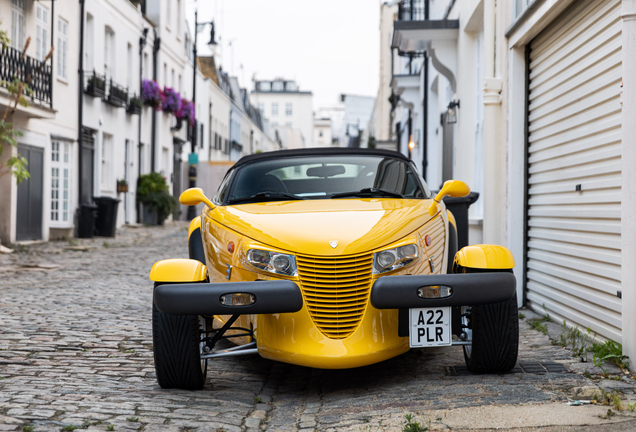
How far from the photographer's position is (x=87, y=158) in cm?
2167

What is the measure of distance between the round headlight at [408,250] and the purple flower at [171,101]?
2547 cm

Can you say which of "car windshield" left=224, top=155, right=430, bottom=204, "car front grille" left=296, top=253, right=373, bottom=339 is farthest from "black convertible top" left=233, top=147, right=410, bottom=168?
"car front grille" left=296, top=253, right=373, bottom=339

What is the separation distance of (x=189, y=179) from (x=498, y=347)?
31.4 meters

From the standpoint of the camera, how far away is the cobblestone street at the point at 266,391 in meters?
3.70

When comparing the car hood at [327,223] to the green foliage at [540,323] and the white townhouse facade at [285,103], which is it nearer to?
the green foliage at [540,323]

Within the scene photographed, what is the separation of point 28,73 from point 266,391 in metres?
13.8

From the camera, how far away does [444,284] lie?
4086mm

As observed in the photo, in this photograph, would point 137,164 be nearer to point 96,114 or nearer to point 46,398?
point 96,114

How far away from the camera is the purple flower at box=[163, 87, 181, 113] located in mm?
29041

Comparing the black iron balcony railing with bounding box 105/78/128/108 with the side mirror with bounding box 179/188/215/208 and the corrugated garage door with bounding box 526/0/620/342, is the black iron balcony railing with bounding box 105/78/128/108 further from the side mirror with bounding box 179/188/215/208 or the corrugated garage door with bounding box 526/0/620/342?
the side mirror with bounding box 179/188/215/208

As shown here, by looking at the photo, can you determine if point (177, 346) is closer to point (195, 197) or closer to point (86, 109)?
point (195, 197)

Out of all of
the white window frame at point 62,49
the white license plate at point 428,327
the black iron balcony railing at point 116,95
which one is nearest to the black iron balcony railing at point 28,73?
the white window frame at point 62,49

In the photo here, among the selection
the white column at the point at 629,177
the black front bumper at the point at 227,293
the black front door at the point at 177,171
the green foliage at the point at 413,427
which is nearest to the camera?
the green foliage at the point at 413,427

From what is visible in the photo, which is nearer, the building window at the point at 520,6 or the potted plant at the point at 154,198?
the building window at the point at 520,6
